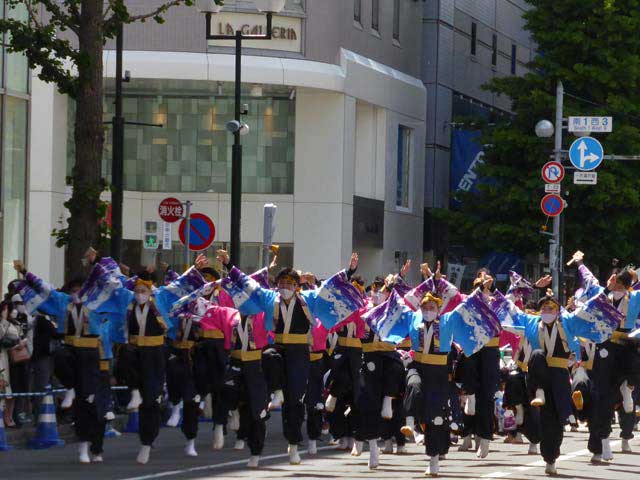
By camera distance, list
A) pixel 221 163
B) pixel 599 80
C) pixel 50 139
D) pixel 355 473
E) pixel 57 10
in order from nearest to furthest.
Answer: pixel 355 473 → pixel 57 10 → pixel 50 139 → pixel 221 163 → pixel 599 80

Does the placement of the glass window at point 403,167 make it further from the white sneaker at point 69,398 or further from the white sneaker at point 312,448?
the white sneaker at point 69,398

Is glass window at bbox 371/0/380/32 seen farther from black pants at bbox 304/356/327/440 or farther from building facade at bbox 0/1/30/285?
black pants at bbox 304/356/327/440

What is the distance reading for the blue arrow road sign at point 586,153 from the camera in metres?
39.2

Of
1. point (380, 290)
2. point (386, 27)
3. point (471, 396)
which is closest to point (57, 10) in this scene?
point (380, 290)

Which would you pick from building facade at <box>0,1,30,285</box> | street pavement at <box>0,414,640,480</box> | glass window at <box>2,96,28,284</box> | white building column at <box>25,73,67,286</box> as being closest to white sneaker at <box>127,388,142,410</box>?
street pavement at <box>0,414,640,480</box>

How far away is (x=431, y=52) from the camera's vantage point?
48.1 meters

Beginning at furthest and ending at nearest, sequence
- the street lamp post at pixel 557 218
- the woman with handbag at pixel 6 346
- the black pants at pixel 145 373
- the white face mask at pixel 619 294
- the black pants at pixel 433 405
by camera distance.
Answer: the street lamp post at pixel 557 218, the white face mask at pixel 619 294, the woman with handbag at pixel 6 346, the black pants at pixel 145 373, the black pants at pixel 433 405

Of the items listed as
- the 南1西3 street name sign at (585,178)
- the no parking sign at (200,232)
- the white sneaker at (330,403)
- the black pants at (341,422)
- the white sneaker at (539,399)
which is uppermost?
the 南1西3 street name sign at (585,178)

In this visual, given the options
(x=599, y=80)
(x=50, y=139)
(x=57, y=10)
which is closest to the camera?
(x=57, y=10)

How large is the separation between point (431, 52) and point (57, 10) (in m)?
28.4

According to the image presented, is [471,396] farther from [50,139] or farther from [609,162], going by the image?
[609,162]

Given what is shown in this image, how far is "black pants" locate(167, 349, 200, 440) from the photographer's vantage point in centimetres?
1948

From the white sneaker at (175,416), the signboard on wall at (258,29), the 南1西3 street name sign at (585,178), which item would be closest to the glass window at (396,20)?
the signboard on wall at (258,29)

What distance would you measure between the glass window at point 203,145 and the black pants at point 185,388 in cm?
2122
